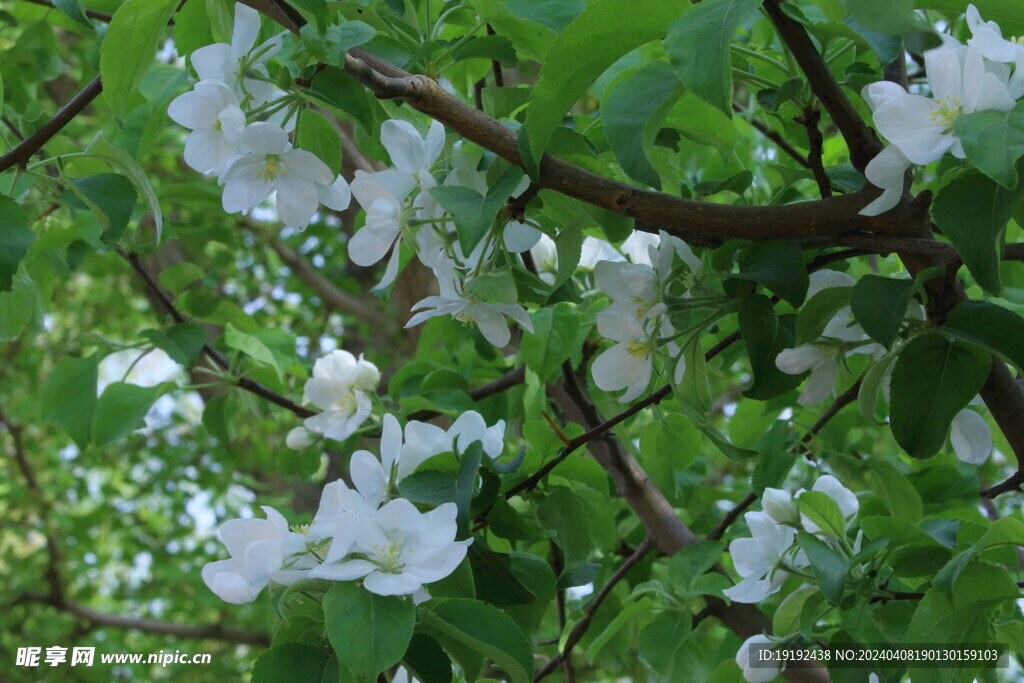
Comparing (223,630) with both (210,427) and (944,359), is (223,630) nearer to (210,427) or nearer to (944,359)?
(210,427)

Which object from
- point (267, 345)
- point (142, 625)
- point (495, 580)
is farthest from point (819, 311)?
point (142, 625)

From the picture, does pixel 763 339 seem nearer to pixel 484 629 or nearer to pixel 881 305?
pixel 881 305

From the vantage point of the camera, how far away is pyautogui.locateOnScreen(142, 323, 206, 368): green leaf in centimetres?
143

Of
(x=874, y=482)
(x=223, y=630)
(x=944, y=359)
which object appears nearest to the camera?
(x=944, y=359)

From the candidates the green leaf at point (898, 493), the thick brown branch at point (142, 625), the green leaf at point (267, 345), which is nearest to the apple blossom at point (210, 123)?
the green leaf at point (267, 345)

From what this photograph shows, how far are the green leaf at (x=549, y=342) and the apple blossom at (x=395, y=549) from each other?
1.16ft

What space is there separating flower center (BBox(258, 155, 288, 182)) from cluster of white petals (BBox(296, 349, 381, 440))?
0.58 meters

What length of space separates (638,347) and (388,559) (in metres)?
0.34

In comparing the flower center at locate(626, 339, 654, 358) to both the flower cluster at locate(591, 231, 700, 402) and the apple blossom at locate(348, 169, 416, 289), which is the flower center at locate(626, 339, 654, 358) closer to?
the flower cluster at locate(591, 231, 700, 402)

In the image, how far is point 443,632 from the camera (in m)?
0.71

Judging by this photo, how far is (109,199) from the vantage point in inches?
34.6

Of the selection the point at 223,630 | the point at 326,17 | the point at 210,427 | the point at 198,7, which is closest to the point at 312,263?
the point at 223,630

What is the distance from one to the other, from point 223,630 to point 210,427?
2.38 meters

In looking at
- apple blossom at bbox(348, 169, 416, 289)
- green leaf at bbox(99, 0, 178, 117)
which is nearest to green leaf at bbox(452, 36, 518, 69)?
apple blossom at bbox(348, 169, 416, 289)
